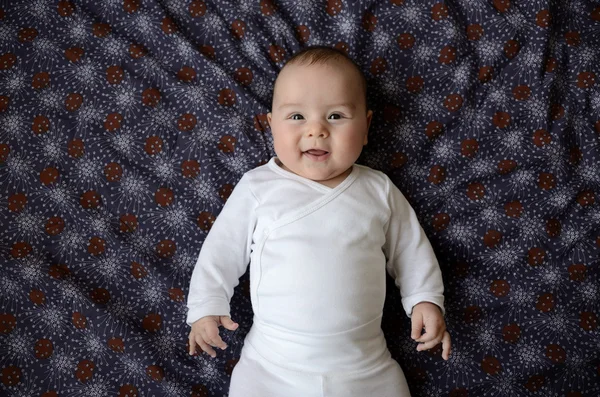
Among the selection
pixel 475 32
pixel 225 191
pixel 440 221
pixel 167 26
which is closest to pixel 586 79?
pixel 475 32

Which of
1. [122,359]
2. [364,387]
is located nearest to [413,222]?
[364,387]

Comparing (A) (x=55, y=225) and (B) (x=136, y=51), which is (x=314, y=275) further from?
(B) (x=136, y=51)

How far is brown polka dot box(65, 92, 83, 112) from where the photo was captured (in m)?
1.59

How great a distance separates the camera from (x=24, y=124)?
1.58 m

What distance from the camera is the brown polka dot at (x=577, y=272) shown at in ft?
5.03

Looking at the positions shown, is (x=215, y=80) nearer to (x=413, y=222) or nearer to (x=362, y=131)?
(x=362, y=131)

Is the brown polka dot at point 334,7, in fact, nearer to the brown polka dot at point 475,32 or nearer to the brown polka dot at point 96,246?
the brown polka dot at point 475,32

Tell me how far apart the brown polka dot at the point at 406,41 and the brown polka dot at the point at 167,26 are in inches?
25.4

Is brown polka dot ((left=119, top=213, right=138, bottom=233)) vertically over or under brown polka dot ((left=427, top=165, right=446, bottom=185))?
under

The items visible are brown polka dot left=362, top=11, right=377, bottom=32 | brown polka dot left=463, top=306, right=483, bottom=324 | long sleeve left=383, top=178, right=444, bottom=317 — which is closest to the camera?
long sleeve left=383, top=178, right=444, bottom=317

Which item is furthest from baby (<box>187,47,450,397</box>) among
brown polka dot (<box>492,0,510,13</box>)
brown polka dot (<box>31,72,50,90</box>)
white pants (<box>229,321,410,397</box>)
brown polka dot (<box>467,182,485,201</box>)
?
brown polka dot (<box>31,72,50,90</box>)

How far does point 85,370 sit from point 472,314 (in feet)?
3.41

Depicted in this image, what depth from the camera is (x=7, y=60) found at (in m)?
1.61

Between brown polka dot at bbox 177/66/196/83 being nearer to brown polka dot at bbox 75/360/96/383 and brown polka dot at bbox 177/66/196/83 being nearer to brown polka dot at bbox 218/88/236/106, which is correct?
brown polka dot at bbox 218/88/236/106
